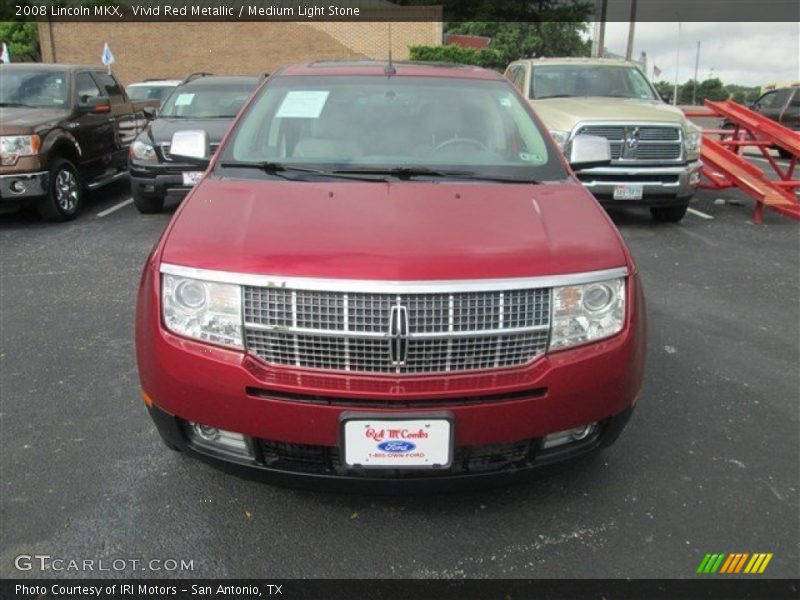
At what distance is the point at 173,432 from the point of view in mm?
2461

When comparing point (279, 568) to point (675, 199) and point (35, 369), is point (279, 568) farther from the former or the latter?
point (675, 199)

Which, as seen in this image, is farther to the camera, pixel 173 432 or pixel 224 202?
pixel 224 202

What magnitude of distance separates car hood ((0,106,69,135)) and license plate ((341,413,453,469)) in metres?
6.58

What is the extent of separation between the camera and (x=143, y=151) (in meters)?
7.79

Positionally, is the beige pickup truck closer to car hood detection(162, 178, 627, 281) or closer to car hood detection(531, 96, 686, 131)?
car hood detection(531, 96, 686, 131)

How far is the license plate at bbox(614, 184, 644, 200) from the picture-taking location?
744cm

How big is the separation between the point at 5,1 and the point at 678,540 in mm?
35915

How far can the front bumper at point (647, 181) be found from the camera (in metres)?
7.46

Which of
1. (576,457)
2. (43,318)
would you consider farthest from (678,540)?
(43,318)

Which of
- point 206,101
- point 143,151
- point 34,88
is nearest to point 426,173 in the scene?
point 143,151

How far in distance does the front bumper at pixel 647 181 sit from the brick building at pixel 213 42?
24069 millimetres

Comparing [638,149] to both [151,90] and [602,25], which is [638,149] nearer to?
[151,90]

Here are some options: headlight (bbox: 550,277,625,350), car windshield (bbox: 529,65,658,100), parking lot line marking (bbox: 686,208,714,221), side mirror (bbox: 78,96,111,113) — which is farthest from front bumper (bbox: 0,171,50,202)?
parking lot line marking (bbox: 686,208,714,221)

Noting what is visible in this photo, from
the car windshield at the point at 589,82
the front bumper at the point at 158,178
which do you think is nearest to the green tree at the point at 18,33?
the front bumper at the point at 158,178
